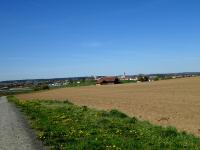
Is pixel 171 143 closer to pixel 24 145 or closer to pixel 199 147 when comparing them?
pixel 199 147

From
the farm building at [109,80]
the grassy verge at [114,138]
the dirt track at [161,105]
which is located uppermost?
the farm building at [109,80]

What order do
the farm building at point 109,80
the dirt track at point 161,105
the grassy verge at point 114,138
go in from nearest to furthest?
the grassy verge at point 114,138 < the dirt track at point 161,105 < the farm building at point 109,80

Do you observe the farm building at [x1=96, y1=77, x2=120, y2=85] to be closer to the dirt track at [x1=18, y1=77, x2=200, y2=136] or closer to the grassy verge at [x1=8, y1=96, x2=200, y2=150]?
the dirt track at [x1=18, y1=77, x2=200, y2=136]

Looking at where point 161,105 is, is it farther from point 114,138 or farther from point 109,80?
point 109,80

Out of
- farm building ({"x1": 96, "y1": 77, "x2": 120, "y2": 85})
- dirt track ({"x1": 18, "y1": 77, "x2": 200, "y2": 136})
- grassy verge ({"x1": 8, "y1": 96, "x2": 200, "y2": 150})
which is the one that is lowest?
dirt track ({"x1": 18, "y1": 77, "x2": 200, "y2": 136})

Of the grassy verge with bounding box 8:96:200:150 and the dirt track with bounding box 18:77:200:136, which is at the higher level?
the grassy verge with bounding box 8:96:200:150

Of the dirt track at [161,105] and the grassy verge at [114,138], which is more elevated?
the grassy verge at [114,138]

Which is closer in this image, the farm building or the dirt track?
the dirt track

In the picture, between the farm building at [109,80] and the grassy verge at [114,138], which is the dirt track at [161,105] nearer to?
the grassy verge at [114,138]

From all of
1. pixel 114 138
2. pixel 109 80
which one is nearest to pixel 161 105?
pixel 114 138

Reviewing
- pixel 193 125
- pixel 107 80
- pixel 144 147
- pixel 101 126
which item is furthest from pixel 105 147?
pixel 107 80

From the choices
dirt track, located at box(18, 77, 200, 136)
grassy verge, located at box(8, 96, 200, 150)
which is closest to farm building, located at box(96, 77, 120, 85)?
dirt track, located at box(18, 77, 200, 136)

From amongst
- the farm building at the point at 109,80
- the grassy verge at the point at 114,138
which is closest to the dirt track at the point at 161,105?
the grassy verge at the point at 114,138

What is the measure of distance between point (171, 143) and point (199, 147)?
3.42 ft
